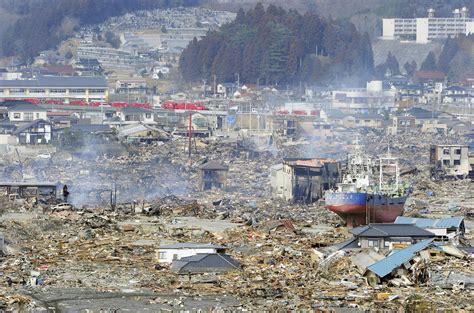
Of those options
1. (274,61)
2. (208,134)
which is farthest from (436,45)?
(208,134)

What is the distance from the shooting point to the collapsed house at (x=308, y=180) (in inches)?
1085

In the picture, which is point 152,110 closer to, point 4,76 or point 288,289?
point 4,76

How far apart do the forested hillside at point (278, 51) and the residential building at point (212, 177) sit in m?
29.8

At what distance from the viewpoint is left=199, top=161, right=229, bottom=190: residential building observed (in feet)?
98.3

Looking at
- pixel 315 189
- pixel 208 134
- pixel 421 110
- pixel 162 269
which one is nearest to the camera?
pixel 162 269

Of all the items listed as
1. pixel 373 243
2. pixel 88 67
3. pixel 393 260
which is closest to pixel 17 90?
pixel 88 67

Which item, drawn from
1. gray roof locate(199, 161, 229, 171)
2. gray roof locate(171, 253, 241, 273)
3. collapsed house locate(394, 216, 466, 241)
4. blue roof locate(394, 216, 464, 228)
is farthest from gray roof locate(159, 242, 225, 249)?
gray roof locate(199, 161, 229, 171)

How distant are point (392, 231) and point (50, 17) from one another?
5477cm

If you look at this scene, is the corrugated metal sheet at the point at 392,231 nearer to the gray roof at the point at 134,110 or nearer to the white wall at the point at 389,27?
the gray roof at the point at 134,110

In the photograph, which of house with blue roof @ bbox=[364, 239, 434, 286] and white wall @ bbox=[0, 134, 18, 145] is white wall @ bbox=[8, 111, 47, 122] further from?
house with blue roof @ bbox=[364, 239, 434, 286]

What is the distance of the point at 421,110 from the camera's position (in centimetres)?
5038

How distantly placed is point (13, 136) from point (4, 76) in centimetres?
2004

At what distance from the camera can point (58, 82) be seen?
52.5 meters

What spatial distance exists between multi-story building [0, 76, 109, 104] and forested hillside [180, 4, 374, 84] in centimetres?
891
